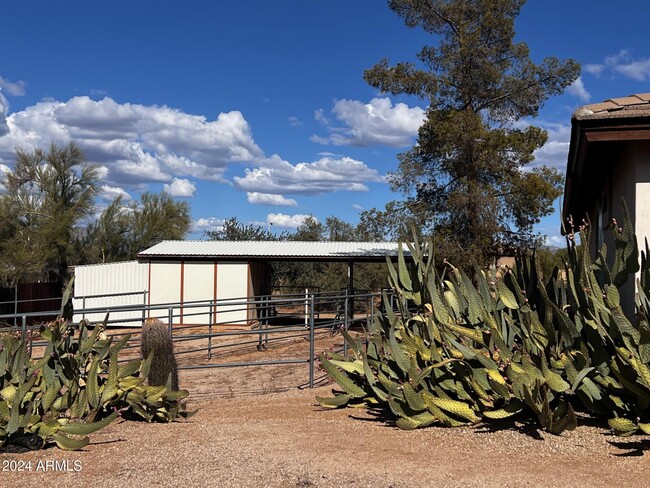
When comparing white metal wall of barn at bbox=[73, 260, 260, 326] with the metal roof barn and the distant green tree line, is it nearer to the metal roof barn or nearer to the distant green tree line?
the metal roof barn

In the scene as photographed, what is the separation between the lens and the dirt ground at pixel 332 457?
4109 millimetres

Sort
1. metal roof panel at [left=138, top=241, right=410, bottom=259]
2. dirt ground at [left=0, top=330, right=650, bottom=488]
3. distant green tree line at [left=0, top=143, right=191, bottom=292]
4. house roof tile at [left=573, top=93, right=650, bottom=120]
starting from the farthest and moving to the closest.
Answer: distant green tree line at [left=0, top=143, right=191, bottom=292]
metal roof panel at [left=138, top=241, right=410, bottom=259]
house roof tile at [left=573, top=93, right=650, bottom=120]
dirt ground at [left=0, top=330, right=650, bottom=488]

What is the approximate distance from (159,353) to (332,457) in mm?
3269

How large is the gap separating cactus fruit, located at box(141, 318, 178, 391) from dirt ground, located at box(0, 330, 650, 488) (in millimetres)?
1203

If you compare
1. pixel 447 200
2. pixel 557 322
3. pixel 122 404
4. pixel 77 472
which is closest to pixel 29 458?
pixel 77 472

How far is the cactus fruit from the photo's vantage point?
721 centimetres

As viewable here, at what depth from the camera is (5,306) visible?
24.6 m

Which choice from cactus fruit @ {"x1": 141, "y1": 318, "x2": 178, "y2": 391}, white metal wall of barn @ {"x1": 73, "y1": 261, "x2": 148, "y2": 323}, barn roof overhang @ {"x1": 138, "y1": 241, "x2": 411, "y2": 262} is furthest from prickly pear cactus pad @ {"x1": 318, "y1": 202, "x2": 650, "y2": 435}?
white metal wall of barn @ {"x1": 73, "y1": 261, "x2": 148, "y2": 323}

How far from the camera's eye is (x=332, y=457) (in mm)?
4605

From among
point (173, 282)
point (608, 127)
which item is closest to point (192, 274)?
point (173, 282)

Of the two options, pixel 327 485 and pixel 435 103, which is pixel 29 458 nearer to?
pixel 327 485

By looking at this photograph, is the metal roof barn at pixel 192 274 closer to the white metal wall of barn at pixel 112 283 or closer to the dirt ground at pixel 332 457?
the white metal wall of barn at pixel 112 283

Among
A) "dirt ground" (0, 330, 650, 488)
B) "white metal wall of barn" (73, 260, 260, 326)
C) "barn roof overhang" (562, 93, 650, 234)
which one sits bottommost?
"dirt ground" (0, 330, 650, 488)

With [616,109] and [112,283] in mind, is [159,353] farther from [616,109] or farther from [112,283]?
[112,283]
